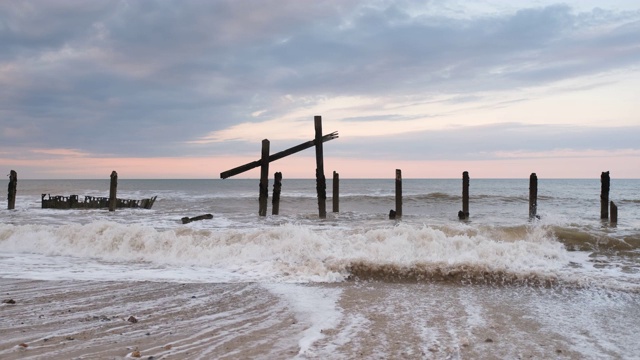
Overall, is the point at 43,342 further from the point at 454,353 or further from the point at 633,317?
the point at 633,317

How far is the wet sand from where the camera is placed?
4340 millimetres

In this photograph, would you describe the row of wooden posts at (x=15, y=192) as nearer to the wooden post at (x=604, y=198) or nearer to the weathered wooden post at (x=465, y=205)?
the weathered wooden post at (x=465, y=205)

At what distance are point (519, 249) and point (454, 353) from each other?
5.88m

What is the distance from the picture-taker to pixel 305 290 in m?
7.15

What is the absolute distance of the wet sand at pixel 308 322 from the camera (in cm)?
434

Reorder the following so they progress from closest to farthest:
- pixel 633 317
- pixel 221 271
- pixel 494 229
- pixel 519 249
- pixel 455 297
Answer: pixel 633 317 → pixel 455 297 → pixel 221 271 → pixel 519 249 → pixel 494 229

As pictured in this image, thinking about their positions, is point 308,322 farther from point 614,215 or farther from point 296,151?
point 614,215

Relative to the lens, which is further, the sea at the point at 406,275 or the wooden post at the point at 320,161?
the wooden post at the point at 320,161

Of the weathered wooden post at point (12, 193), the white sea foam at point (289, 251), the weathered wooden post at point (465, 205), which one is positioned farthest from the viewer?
the weathered wooden post at point (12, 193)

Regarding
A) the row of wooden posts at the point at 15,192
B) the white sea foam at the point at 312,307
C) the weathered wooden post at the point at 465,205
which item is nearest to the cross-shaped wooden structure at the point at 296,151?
the weathered wooden post at the point at 465,205


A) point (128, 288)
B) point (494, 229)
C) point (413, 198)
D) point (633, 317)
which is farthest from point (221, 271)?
point (413, 198)

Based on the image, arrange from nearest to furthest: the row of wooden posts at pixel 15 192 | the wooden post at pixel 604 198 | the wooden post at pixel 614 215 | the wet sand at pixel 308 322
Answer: the wet sand at pixel 308 322 < the wooden post at pixel 614 215 < the wooden post at pixel 604 198 < the row of wooden posts at pixel 15 192

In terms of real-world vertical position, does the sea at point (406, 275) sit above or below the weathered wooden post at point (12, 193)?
below

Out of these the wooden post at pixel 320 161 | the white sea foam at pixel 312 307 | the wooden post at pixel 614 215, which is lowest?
the white sea foam at pixel 312 307
